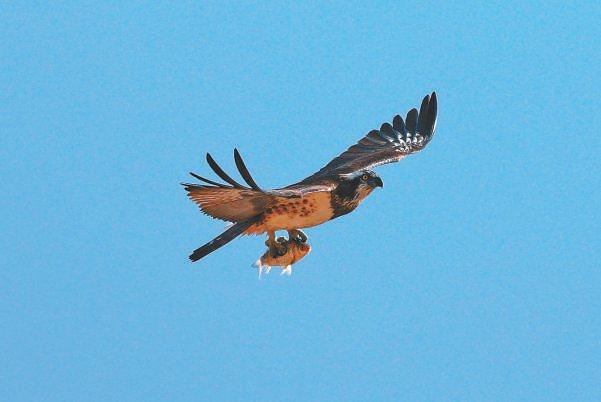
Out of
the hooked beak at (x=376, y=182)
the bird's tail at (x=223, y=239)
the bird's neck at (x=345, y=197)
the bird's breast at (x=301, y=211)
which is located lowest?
the bird's tail at (x=223, y=239)

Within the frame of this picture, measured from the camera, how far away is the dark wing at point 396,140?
20.2m

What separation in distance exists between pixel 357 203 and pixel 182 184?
231cm

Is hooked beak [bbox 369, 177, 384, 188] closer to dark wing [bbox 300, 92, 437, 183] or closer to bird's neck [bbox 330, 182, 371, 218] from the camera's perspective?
bird's neck [bbox 330, 182, 371, 218]

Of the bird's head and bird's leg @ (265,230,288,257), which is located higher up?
the bird's head

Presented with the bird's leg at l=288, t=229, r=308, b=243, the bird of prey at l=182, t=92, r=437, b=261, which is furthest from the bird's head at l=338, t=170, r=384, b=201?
the bird's leg at l=288, t=229, r=308, b=243

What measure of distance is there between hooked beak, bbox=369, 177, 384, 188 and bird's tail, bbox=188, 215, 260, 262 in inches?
61.4

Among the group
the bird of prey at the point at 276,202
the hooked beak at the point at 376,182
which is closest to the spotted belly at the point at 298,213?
the bird of prey at the point at 276,202

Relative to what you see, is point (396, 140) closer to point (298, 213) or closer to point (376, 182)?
point (376, 182)

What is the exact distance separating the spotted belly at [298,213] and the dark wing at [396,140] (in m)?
2.86

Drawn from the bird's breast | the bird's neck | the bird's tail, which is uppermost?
the bird's neck

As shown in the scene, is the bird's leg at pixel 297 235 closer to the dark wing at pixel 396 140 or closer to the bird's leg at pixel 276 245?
the bird's leg at pixel 276 245

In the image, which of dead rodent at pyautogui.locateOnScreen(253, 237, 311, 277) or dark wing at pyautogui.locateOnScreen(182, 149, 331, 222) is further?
dead rodent at pyautogui.locateOnScreen(253, 237, 311, 277)

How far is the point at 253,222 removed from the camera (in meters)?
17.0

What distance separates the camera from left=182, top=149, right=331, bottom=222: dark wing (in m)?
15.8
